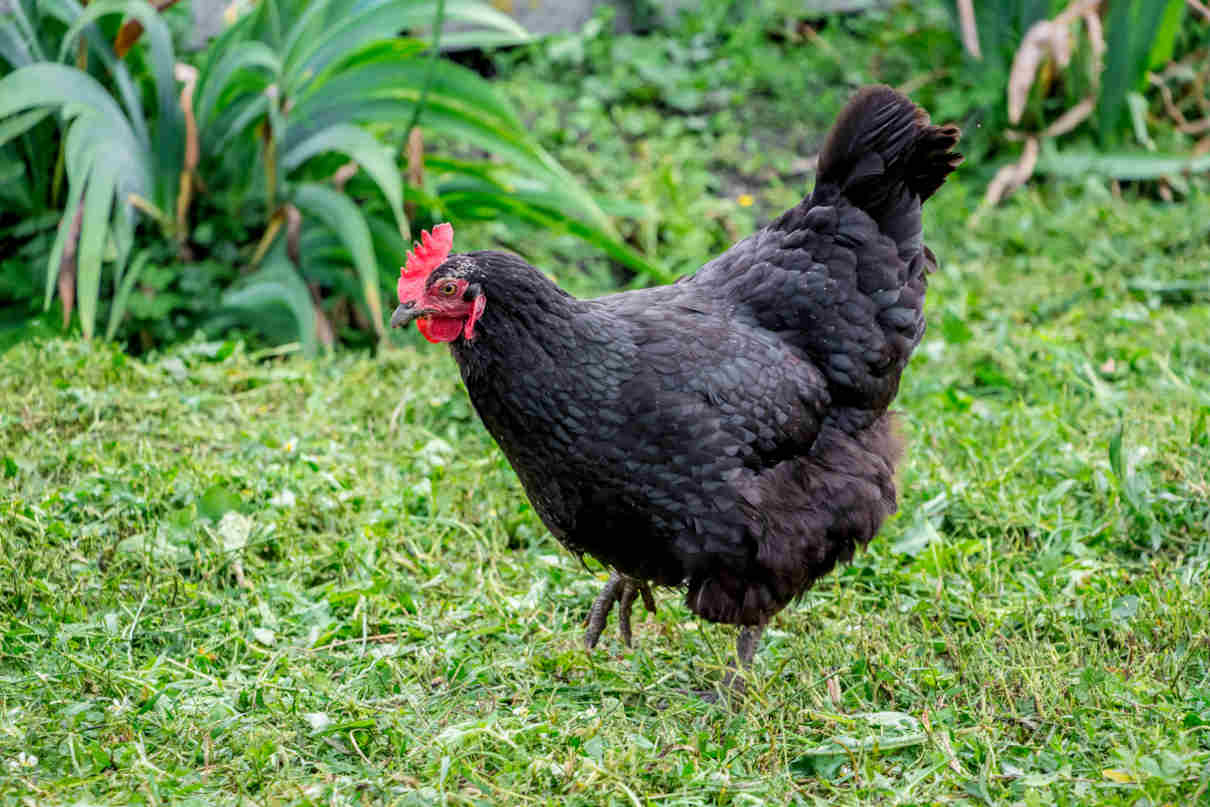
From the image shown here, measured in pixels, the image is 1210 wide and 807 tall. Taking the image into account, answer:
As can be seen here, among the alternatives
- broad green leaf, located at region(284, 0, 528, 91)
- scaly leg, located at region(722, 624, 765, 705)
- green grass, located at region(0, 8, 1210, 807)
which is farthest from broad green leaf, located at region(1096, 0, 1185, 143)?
scaly leg, located at region(722, 624, 765, 705)

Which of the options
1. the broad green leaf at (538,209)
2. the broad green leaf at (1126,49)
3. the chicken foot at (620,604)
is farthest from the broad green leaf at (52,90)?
the broad green leaf at (1126,49)

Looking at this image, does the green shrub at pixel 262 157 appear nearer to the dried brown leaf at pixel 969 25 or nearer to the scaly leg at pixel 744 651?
the scaly leg at pixel 744 651

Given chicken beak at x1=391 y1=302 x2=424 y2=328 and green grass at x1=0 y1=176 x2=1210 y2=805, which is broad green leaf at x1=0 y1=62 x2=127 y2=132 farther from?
chicken beak at x1=391 y1=302 x2=424 y2=328

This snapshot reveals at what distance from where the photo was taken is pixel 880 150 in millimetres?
3424

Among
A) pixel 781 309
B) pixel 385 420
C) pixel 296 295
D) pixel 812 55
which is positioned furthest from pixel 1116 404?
pixel 812 55

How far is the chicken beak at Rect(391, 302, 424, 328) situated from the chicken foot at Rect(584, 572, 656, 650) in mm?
995

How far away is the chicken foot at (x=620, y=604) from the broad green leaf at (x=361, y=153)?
1.75m

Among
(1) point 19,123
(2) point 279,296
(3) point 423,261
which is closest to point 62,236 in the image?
(1) point 19,123

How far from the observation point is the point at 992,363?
4938 mm

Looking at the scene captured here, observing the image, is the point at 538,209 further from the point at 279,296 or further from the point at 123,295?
the point at 123,295

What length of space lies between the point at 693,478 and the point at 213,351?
2.44 metres

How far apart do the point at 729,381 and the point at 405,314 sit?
83 cm

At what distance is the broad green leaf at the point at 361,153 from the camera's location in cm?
457

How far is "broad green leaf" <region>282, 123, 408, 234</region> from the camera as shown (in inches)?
180
